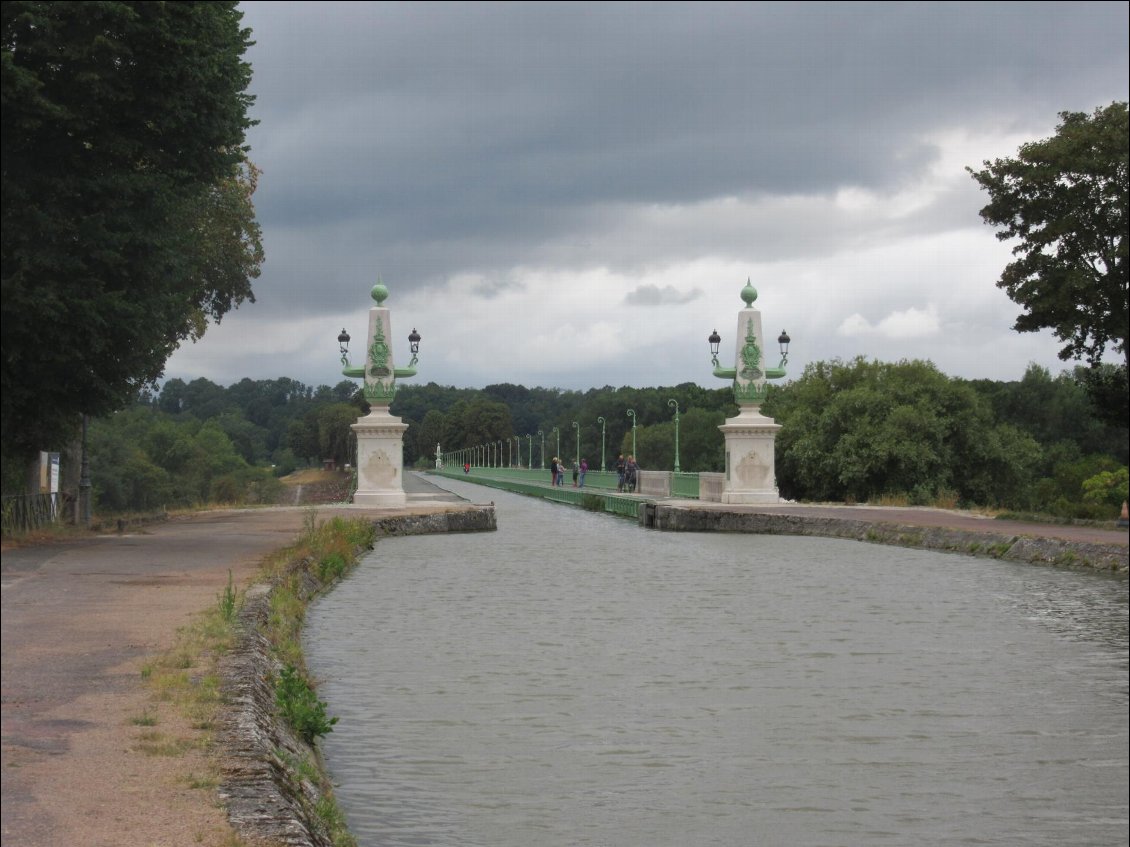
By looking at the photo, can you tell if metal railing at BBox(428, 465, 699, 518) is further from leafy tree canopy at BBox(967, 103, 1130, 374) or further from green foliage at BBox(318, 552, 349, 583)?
green foliage at BBox(318, 552, 349, 583)

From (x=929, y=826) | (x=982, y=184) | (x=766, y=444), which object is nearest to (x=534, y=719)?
(x=929, y=826)

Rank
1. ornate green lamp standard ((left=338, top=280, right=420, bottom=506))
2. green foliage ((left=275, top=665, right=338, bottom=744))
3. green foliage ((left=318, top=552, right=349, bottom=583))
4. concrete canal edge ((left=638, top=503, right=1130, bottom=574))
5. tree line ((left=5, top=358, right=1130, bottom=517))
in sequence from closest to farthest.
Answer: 1. green foliage ((left=275, top=665, right=338, bottom=744))
2. green foliage ((left=318, top=552, right=349, bottom=583))
3. concrete canal edge ((left=638, top=503, right=1130, bottom=574))
4. ornate green lamp standard ((left=338, top=280, right=420, bottom=506))
5. tree line ((left=5, top=358, right=1130, bottom=517))

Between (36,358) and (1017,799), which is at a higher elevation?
(36,358)

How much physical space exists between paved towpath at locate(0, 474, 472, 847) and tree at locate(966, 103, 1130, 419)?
21.2m

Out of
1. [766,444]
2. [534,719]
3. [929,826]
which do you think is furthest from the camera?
[766,444]

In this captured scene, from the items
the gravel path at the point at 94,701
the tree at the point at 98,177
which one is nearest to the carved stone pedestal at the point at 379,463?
the tree at the point at 98,177

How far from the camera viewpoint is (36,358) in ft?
58.8

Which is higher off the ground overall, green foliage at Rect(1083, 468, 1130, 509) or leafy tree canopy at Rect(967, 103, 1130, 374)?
leafy tree canopy at Rect(967, 103, 1130, 374)

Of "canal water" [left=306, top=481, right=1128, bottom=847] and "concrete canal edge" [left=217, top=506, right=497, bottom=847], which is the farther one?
"canal water" [left=306, top=481, right=1128, bottom=847]

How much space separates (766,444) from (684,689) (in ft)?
90.9

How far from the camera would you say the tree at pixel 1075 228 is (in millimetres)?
29656

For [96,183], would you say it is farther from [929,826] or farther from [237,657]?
[929,826]

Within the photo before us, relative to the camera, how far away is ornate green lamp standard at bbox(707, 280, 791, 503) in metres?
38.8

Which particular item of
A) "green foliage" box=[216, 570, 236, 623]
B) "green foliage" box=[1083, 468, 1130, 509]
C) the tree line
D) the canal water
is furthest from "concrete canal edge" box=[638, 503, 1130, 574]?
"green foliage" box=[216, 570, 236, 623]
